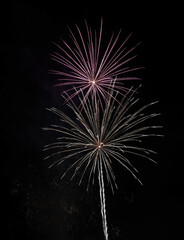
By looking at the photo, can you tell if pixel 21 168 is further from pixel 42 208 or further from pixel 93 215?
pixel 93 215

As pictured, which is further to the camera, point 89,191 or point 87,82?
point 89,191

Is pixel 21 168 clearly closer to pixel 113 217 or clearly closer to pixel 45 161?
pixel 45 161

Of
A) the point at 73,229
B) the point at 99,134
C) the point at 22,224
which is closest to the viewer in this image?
the point at 99,134

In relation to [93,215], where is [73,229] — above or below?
below

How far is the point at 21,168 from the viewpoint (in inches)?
412

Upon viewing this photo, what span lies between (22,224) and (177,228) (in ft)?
20.6

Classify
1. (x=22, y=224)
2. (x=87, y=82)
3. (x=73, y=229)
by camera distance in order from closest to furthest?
(x=87, y=82), (x=22, y=224), (x=73, y=229)

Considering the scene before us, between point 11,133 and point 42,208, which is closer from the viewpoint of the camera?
point 11,133

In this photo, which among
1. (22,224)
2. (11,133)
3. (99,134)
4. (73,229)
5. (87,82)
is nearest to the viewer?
(87,82)

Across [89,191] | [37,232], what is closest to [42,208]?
[37,232]

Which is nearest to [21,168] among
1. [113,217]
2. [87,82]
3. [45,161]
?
[45,161]

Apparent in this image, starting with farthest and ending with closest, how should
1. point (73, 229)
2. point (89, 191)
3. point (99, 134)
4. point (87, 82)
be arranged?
1. point (89, 191)
2. point (73, 229)
3. point (99, 134)
4. point (87, 82)

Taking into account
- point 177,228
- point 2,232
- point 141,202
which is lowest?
point 2,232

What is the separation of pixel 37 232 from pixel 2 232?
4.15 ft
